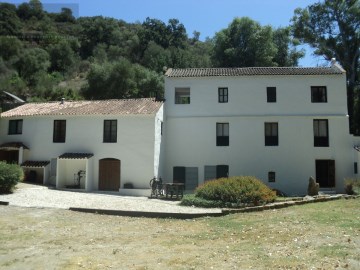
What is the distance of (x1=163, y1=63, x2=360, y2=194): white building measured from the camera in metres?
28.2

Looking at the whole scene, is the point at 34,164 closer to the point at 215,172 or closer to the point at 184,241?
the point at 215,172

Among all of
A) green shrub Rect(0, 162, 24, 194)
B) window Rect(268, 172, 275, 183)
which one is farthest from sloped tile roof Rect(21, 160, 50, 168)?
window Rect(268, 172, 275, 183)

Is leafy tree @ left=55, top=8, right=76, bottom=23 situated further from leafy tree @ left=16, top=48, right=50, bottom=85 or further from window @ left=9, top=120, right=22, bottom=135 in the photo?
window @ left=9, top=120, right=22, bottom=135

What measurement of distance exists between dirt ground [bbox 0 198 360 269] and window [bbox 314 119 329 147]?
13021mm

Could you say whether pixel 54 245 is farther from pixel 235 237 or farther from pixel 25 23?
pixel 25 23

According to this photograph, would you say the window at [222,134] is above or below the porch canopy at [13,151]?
above

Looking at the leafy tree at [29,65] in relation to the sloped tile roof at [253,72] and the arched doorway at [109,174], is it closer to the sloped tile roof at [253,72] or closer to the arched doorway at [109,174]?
the sloped tile roof at [253,72]

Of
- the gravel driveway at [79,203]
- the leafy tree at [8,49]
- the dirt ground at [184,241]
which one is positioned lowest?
the dirt ground at [184,241]

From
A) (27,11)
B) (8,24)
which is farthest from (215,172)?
(27,11)

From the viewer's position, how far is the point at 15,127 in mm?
29328

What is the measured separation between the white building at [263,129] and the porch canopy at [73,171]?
5972 mm

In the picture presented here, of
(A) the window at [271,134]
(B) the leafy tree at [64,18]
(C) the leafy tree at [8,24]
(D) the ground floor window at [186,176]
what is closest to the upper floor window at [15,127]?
(D) the ground floor window at [186,176]

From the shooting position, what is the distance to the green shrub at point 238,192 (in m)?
17.6

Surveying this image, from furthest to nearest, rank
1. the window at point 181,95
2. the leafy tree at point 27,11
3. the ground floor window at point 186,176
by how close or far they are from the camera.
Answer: the leafy tree at point 27,11, the window at point 181,95, the ground floor window at point 186,176
